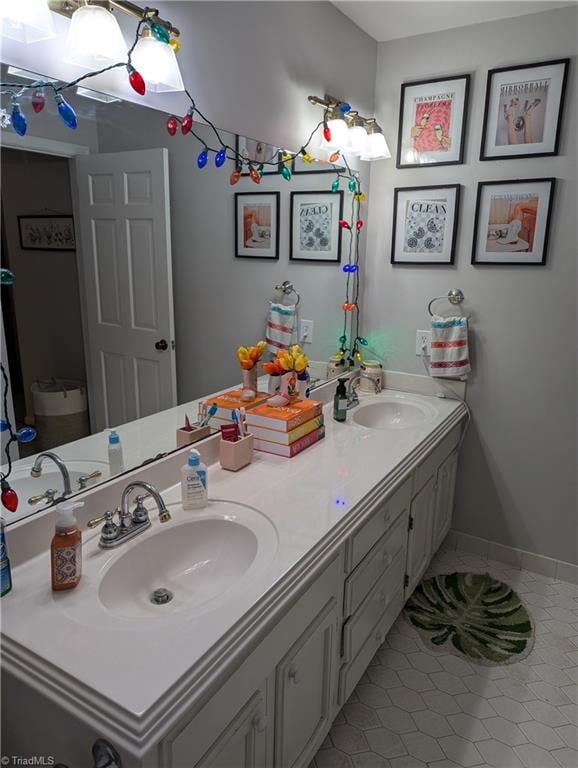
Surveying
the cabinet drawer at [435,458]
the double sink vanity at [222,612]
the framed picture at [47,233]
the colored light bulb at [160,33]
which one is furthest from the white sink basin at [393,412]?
the colored light bulb at [160,33]

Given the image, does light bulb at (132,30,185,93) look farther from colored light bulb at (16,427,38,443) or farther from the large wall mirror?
colored light bulb at (16,427,38,443)

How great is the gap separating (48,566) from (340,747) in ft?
3.60

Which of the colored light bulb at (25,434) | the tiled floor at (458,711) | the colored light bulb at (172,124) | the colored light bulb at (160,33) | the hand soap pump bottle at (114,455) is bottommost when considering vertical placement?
the tiled floor at (458,711)

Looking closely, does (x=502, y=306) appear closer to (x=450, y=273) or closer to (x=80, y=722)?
Answer: (x=450, y=273)

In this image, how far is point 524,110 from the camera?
6.98ft

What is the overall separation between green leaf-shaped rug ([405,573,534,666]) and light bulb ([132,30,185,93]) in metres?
2.07

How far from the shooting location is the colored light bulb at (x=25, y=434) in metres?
1.13

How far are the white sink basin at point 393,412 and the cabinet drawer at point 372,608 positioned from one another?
2.17 ft

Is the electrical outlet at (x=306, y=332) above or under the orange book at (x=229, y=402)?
above

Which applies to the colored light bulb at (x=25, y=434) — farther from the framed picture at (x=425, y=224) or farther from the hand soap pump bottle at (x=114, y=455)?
the framed picture at (x=425, y=224)

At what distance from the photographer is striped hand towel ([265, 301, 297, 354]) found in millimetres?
2008

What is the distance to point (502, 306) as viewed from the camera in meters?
2.32

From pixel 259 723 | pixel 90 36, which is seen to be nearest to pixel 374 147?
pixel 90 36

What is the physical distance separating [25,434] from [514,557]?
2.27m
